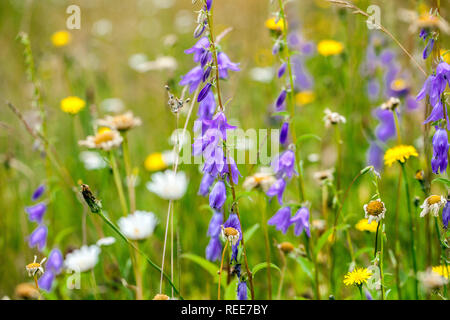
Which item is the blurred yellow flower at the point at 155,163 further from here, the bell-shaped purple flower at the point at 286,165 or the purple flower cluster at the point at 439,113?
the purple flower cluster at the point at 439,113

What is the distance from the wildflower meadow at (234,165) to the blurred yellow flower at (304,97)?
0.11 ft

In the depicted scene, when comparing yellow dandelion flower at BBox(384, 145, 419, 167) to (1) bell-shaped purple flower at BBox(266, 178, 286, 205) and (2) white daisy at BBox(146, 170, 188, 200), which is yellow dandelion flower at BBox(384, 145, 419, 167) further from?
(2) white daisy at BBox(146, 170, 188, 200)

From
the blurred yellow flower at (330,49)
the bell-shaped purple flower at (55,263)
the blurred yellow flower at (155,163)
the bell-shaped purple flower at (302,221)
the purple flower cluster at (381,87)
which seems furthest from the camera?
the blurred yellow flower at (330,49)

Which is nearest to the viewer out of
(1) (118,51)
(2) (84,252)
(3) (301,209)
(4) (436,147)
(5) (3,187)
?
(4) (436,147)

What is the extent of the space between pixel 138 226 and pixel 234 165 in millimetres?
667

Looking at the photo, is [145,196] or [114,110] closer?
[145,196]

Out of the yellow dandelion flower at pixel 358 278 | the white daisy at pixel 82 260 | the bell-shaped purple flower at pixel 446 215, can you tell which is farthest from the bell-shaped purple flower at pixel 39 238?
the bell-shaped purple flower at pixel 446 215

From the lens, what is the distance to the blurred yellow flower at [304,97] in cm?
368

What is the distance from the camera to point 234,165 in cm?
153

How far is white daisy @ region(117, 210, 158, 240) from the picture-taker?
1961 mm

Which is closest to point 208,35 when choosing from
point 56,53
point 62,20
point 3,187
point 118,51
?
point 3,187

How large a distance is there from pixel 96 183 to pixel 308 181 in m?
1.43

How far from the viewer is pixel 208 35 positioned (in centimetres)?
150

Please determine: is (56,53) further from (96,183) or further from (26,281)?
(26,281)
